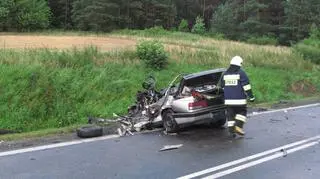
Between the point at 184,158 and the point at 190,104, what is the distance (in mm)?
2539

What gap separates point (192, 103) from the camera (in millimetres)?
11242

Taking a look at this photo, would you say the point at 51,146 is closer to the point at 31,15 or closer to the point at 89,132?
the point at 89,132

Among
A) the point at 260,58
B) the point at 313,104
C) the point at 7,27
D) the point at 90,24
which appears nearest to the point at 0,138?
the point at 313,104

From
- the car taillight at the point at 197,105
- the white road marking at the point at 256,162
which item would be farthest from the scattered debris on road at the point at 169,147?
the white road marking at the point at 256,162

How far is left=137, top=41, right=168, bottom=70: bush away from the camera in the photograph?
65.2 ft

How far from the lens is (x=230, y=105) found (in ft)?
36.2

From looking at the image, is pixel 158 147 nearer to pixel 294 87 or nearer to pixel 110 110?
pixel 110 110

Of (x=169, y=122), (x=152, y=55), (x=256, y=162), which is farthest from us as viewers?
(x=152, y=55)

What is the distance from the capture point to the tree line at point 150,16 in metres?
63.5

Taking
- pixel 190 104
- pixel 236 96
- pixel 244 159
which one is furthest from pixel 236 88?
pixel 244 159

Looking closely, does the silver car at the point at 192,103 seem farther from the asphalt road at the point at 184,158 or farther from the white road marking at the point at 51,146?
the white road marking at the point at 51,146

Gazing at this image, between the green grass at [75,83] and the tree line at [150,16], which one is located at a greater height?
the tree line at [150,16]

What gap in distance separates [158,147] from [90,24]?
5970 centimetres

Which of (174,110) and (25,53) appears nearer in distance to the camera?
(174,110)
